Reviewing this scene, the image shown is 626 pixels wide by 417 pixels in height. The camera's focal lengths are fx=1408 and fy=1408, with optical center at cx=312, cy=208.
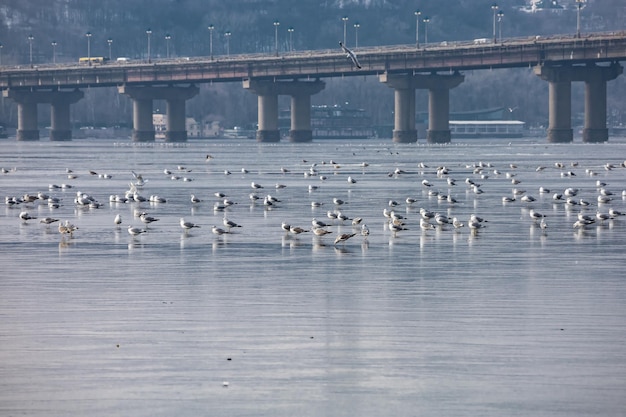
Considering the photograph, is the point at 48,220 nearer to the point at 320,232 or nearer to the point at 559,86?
the point at 320,232

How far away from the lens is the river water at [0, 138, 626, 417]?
18.7m

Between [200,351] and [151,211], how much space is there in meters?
34.1

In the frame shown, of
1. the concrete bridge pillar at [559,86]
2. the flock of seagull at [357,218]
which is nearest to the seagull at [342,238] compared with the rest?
the flock of seagull at [357,218]

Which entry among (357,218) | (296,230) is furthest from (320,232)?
(357,218)

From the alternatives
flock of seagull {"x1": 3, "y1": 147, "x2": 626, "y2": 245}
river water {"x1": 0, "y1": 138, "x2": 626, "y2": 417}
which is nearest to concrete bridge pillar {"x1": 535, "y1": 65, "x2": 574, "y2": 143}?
flock of seagull {"x1": 3, "y1": 147, "x2": 626, "y2": 245}

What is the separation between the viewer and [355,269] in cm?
3350

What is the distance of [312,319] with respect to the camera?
2516 centimetres

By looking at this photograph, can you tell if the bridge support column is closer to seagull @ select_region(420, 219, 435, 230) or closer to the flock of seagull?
the flock of seagull

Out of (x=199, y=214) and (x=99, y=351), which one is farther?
(x=199, y=214)

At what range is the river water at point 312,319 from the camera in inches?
738

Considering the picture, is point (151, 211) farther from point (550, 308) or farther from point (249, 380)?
point (249, 380)

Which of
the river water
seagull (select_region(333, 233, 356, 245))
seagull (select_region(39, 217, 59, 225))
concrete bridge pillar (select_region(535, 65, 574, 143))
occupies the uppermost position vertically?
concrete bridge pillar (select_region(535, 65, 574, 143))

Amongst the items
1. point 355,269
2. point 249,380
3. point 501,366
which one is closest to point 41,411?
point 249,380

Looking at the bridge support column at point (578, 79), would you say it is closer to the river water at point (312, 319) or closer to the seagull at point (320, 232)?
the river water at point (312, 319)
